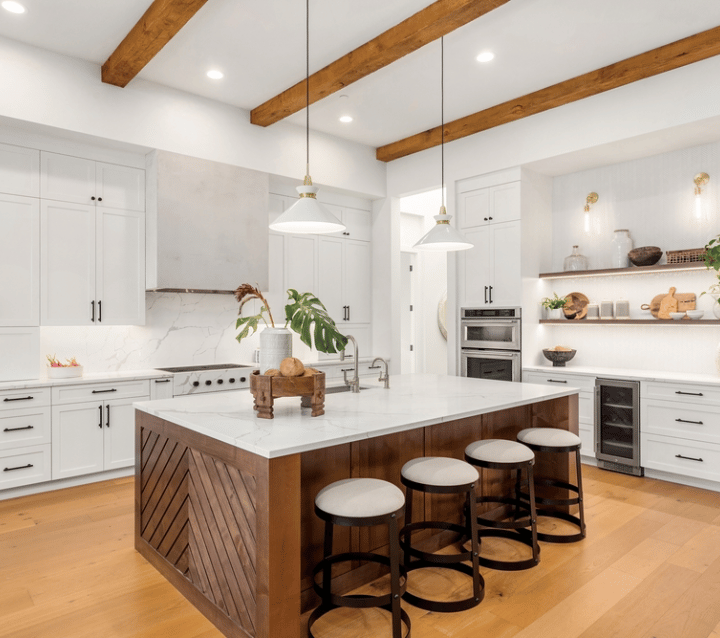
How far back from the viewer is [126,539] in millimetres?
3107

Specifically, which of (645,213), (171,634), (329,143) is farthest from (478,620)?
(329,143)

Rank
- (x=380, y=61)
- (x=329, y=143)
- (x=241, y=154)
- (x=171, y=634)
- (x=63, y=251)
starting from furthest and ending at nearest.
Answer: (x=329, y=143)
(x=241, y=154)
(x=63, y=251)
(x=380, y=61)
(x=171, y=634)

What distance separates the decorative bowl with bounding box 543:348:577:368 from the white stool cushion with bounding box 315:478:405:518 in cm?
340

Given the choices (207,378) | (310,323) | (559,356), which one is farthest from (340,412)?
(559,356)

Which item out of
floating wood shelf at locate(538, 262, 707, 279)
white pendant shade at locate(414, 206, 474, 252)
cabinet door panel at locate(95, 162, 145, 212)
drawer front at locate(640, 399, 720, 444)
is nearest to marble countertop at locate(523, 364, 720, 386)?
drawer front at locate(640, 399, 720, 444)

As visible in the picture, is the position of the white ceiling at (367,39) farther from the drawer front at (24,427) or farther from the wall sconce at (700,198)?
the drawer front at (24,427)

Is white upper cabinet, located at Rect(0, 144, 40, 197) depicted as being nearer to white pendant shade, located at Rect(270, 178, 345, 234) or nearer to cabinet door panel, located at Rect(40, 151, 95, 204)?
A: cabinet door panel, located at Rect(40, 151, 95, 204)

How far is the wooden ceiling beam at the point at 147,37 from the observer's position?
10.5 ft

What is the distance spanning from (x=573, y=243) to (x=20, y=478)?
519cm

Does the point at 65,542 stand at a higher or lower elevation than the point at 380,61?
lower

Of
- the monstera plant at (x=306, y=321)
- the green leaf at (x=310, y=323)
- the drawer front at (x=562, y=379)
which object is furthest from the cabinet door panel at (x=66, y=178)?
the drawer front at (x=562, y=379)

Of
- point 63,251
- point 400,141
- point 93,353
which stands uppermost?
point 400,141

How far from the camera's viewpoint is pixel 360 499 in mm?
2062

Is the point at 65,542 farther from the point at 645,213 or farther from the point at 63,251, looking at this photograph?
the point at 645,213
